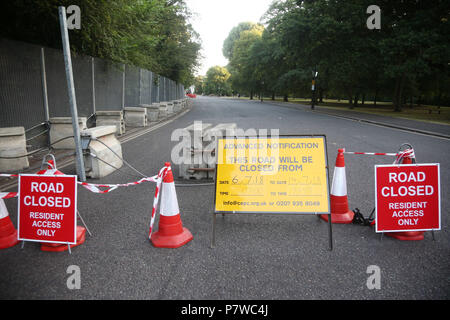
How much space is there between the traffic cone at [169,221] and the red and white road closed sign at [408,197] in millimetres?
2521

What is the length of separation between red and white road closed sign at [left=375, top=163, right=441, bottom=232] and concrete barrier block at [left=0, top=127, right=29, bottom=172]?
6.81 m

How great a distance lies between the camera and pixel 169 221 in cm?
355

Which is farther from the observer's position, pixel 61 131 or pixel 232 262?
pixel 61 131

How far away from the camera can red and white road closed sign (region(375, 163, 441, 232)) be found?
3.64 m

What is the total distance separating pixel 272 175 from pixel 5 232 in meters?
3.39

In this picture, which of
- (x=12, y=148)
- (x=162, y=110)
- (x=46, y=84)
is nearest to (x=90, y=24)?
(x=46, y=84)

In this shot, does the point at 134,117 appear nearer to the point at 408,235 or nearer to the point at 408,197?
the point at 408,197

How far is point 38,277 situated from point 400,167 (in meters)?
4.33

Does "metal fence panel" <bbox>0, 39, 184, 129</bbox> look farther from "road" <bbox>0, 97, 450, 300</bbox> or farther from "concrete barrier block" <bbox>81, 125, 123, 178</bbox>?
"road" <bbox>0, 97, 450, 300</bbox>

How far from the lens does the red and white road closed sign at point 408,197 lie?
3.64 metres

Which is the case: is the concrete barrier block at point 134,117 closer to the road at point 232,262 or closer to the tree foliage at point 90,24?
the tree foliage at point 90,24

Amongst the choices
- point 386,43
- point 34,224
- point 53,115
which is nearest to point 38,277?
point 34,224

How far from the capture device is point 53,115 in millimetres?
9055
